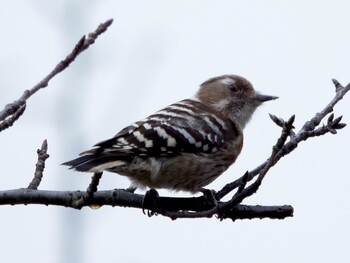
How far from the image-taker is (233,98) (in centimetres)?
754

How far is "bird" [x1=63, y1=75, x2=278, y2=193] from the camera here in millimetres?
5090

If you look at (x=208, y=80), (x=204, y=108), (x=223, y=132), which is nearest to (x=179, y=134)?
(x=223, y=132)

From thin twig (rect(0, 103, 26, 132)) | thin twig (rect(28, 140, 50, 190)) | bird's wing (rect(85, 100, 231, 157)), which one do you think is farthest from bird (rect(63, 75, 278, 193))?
thin twig (rect(0, 103, 26, 132))

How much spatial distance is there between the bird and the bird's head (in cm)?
32

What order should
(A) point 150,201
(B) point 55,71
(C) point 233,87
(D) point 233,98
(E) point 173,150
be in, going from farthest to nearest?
(C) point 233,87
(D) point 233,98
(E) point 173,150
(A) point 150,201
(B) point 55,71

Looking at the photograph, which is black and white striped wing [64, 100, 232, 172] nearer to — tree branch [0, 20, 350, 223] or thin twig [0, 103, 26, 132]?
tree branch [0, 20, 350, 223]

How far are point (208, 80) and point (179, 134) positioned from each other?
8.00 ft

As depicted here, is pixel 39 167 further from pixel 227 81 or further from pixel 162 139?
pixel 227 81

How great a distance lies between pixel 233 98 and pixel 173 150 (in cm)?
220

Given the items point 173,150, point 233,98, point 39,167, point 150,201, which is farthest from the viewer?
point 233,98

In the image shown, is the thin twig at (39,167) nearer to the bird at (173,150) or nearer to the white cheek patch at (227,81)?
the bird at (173,150)

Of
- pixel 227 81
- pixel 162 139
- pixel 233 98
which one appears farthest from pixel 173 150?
pixel 227 81

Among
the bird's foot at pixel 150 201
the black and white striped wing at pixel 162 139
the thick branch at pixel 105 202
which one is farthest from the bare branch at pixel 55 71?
the bird's foot at pixel 150 201

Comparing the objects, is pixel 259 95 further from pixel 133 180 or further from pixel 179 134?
pixel 133 180
